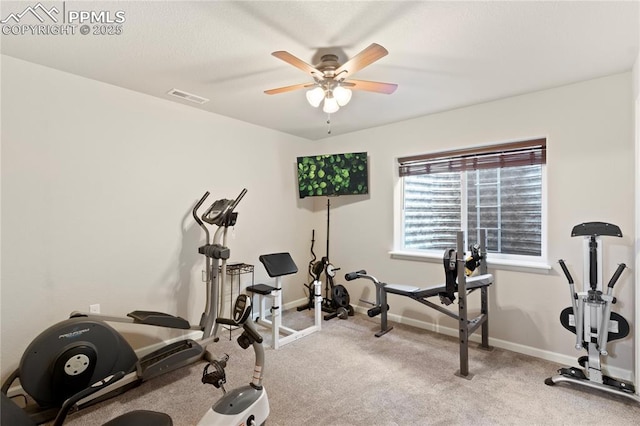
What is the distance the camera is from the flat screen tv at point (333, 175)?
399 cm

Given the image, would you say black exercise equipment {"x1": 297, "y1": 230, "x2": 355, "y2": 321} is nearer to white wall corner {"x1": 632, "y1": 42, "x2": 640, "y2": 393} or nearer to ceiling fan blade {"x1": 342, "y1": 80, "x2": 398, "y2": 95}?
ceiling fan blade {"x1": 342, "y1": 80, "x2": 398, "y2": 95}

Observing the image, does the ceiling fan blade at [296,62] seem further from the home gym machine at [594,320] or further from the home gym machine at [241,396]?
the home gym machine at [594,320]

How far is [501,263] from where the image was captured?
3.03 m

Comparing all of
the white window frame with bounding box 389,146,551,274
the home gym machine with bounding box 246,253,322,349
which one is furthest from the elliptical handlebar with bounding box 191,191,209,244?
the white window frame with bounding box 389,146,551,274

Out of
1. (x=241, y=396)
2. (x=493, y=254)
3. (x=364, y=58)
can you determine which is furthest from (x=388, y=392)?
(x=364, y=58)

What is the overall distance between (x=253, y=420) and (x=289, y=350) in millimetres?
1467

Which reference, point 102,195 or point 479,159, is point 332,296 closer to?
point 479,159

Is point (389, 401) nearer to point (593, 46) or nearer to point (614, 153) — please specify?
point (614, 153)

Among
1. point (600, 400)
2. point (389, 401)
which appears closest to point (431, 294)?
point (389, 401)

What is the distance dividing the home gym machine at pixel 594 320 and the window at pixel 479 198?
0.57 m

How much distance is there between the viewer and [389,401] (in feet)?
7.13

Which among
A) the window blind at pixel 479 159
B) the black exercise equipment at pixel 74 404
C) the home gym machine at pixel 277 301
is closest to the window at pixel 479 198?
the window blind at pixel 479 159

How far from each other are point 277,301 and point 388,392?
1.39 m

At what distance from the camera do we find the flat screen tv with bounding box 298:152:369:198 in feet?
13.1
